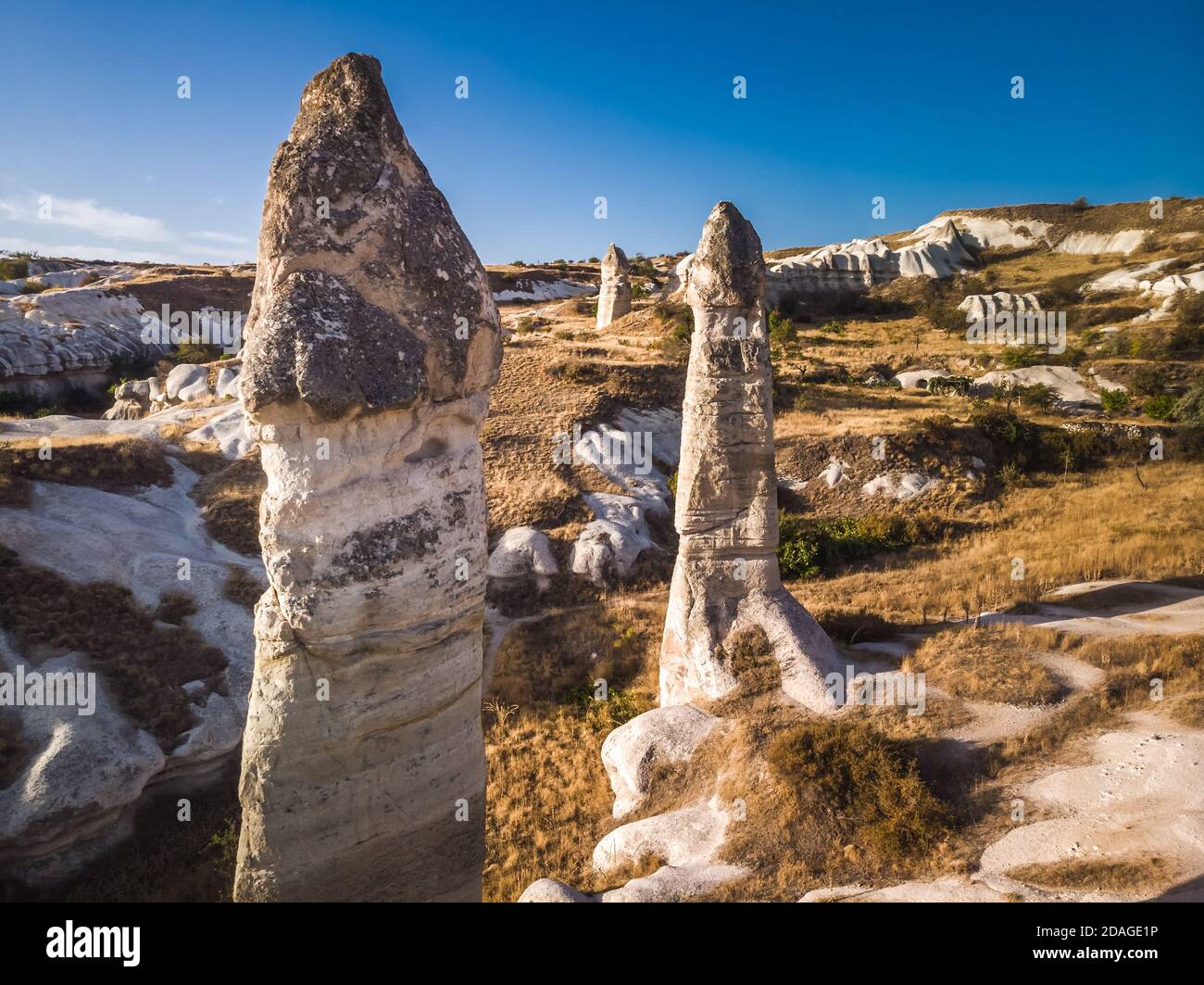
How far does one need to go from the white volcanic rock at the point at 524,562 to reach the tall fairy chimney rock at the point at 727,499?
5.65 meters

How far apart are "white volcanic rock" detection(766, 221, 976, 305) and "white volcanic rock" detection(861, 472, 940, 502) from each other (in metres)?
27.2

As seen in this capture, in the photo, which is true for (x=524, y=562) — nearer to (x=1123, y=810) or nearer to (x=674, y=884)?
(x=674, y=884)

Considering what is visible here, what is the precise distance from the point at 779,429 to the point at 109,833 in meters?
20.0

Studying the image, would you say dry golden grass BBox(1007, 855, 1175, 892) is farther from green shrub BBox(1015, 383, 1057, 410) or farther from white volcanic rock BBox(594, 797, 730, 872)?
green shrub BBox(1015, 383, 1057, 410)

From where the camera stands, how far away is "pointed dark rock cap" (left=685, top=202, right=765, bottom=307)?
9117mm

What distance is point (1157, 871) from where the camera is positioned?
5.55 metres

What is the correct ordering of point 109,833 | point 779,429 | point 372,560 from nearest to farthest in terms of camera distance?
1. point 372,560
2. point 109,833
3. point 779,429

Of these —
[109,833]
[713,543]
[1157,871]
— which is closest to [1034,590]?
[713,543]

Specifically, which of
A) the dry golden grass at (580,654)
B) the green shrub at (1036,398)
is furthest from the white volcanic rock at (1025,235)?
the dry golden grass at (580,654)

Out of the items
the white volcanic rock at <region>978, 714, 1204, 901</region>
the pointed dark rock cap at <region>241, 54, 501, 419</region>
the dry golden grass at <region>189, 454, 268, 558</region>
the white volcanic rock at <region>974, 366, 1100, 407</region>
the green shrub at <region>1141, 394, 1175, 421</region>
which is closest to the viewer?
the pointed dark rock cap at <region>241, 54, 501, 419</region>

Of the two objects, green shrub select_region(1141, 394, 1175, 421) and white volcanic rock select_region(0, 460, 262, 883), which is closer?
white volcanic rock select_region(0, 460, 262, 883)

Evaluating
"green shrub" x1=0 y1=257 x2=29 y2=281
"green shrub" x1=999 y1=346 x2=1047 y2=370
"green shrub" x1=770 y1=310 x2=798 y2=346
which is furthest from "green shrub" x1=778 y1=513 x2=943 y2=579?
"green shrub" x1=0 y1=257 x2=29 y2=281

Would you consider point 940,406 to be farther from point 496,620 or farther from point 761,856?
point 761,856

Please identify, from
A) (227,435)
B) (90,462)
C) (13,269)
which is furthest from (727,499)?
(13,269)
